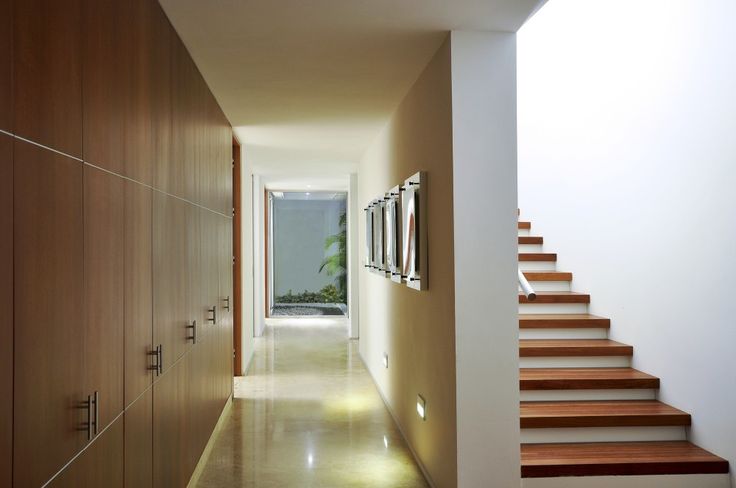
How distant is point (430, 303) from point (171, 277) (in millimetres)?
1678

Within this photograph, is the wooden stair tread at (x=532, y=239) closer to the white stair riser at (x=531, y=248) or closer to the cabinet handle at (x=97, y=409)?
the white stair riser at (x=531, y=248)

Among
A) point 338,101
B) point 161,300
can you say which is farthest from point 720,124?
point 161,300

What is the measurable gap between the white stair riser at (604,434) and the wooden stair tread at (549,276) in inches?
72.7

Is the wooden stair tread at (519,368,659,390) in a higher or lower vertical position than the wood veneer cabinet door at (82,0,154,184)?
lower

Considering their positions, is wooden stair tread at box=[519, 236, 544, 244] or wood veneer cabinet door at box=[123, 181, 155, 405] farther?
wooden stair tread at box=[519, 236, 544, 244]

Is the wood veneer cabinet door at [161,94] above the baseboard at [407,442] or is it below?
above

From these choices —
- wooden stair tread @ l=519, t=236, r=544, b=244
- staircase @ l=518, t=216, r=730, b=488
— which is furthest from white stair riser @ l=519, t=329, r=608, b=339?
wooden stair tread @ l=519, t=236, r=544, b=244

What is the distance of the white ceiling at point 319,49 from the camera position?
3344mm

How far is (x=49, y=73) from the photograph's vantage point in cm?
185

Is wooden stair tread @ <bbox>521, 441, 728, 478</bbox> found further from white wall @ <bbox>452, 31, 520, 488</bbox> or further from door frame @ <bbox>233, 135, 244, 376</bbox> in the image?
door frame @ <bbox>233, 135, 244, 376</bbox>

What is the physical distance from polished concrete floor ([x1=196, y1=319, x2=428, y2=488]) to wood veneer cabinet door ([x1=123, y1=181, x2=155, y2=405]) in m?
1.73

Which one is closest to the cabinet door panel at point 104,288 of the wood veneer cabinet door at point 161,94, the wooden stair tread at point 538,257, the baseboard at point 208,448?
the wood veneer cabinet door at point 161,94

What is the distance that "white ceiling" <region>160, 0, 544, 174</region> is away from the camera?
3344 millimetres

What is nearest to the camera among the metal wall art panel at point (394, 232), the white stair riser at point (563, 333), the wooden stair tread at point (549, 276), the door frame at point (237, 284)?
the white stair riser at point (563, 333)
